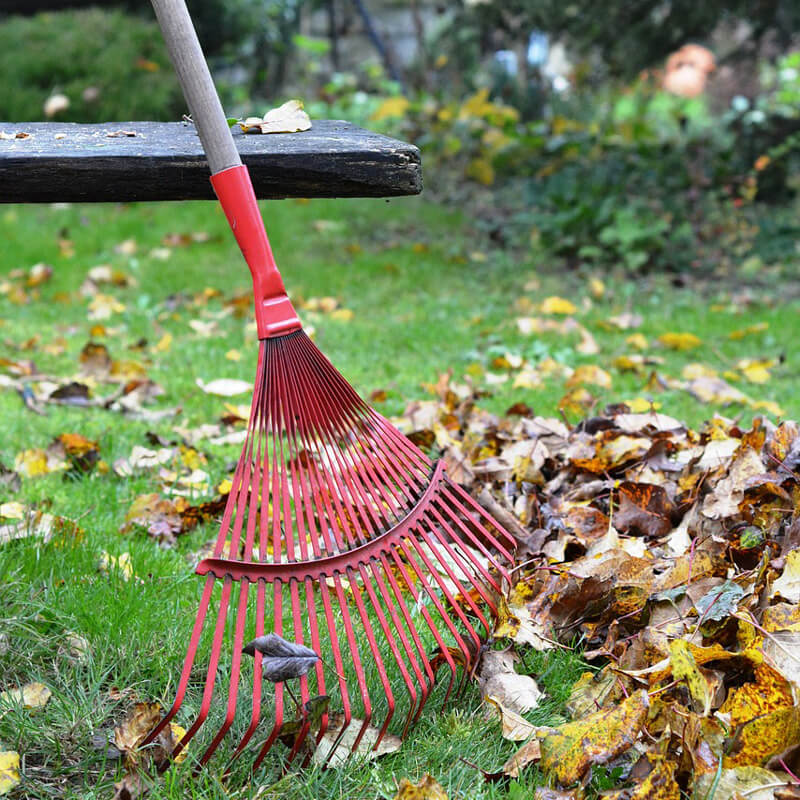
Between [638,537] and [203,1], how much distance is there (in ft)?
23.2

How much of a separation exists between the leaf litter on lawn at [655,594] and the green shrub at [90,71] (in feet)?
16.6

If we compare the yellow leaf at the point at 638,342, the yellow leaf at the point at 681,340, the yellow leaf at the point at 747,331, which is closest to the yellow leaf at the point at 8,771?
the yellow leaf at the point at 638,342

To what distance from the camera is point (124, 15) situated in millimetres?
7477

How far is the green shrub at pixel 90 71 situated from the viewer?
649 cm

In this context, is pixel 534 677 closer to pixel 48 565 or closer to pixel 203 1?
pixel 48 565

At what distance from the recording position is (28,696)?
4.69 feet

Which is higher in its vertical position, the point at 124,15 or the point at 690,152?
the point at 124,15

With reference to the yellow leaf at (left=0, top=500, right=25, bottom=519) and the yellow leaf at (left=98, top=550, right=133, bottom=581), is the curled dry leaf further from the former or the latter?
the yellow leaf at (left=0, top=500, right=25, bottom=519)

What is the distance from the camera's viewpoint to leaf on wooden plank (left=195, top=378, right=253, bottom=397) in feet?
10.1

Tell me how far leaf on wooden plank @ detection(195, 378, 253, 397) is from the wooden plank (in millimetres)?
1528

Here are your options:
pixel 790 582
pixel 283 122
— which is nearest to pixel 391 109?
pixel 283 122

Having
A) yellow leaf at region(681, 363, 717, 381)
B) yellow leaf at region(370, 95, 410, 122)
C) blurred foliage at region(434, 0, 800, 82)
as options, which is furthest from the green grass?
blurred foliage at region(434, 0, 800, 82)

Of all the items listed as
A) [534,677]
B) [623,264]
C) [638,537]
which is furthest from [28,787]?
[623,264]

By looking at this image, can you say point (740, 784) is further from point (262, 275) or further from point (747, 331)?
point (747, 331)
